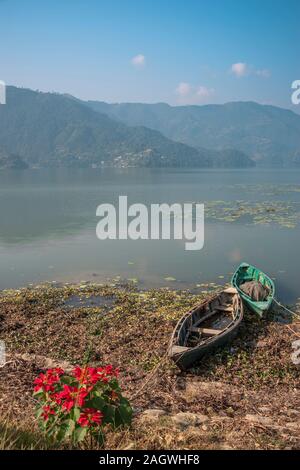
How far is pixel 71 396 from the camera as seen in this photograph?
6.09m

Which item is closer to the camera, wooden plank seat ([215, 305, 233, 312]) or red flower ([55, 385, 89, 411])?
A: red flower ([55, 385, 89, 411])

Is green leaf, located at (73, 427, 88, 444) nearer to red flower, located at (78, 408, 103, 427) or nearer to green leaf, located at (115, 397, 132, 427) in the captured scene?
red flower, located at (78, 408, 103, 427)

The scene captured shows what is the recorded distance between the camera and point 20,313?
60.5 feet

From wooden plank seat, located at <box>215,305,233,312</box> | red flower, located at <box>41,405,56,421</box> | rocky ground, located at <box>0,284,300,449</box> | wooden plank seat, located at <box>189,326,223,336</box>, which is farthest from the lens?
wooden plank seat, located at <box>215,305,233,312</box>

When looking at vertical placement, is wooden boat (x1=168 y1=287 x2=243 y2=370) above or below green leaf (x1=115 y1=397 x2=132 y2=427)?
below

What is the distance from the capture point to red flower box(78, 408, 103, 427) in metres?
5.75

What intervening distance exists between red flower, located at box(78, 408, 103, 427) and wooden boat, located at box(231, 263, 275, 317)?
13.1m

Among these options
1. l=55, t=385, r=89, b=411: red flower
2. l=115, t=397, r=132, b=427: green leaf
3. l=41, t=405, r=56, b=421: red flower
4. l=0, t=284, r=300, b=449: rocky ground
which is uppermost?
l=55, t=385, r=89, b=411: red flower

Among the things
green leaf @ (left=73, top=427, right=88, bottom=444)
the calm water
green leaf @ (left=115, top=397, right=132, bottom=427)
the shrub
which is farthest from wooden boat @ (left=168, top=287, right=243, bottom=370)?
green leaf @ (left=73, top=427, right=88, bottom=444)

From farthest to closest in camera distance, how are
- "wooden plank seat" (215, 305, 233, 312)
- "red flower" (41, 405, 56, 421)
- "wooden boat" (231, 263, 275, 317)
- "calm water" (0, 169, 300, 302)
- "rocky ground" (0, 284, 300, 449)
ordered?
"calm water" (0, 169, 300, 302) < "wooden plank seat" (215, 305, 233, 312) < "wooden boat" (231, 263, 275, 317) < "rocky ground" (0, 284, 300, 449) < "red flower" (41, 405, 56, 421)

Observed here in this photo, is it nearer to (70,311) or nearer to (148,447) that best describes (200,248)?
(70,311)

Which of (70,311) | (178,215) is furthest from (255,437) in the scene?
(178,215)

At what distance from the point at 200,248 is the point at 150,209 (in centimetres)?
2432

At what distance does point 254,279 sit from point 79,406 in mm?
18598
